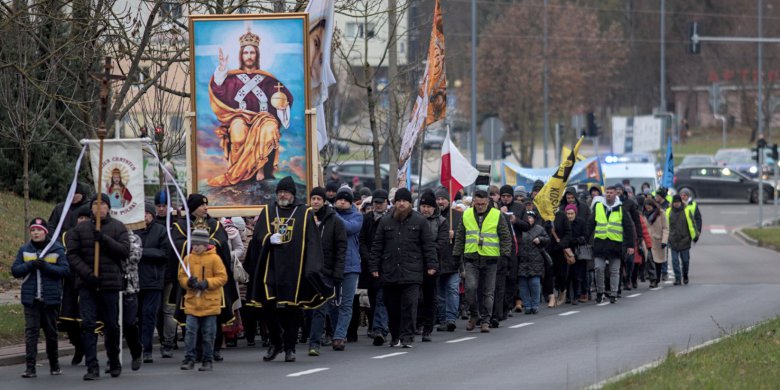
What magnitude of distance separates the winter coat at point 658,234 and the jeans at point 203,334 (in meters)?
13.5

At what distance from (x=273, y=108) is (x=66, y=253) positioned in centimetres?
469

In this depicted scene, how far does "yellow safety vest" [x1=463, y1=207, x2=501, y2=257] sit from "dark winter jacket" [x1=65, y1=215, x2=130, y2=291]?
219 inches

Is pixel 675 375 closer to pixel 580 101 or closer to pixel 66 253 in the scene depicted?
pixel 66 253

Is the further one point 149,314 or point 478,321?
point 478,321

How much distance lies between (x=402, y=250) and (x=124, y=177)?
3282 millimetres

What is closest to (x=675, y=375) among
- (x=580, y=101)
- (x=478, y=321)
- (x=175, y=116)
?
(x=478, y=321)

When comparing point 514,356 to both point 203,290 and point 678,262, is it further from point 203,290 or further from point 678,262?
point 678,262

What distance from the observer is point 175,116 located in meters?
26.0

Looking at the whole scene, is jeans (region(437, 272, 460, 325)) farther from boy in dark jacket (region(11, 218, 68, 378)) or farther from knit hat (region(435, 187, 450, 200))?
boy in dark jacket (region(11, 218, 68, 378))

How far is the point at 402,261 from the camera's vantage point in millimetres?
15711

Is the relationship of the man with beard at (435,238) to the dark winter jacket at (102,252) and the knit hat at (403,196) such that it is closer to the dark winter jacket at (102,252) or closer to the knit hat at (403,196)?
the knit hat at (403,196)

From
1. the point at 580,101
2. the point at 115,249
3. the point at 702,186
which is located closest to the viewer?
the point at 115,249

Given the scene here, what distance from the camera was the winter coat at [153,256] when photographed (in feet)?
47.1

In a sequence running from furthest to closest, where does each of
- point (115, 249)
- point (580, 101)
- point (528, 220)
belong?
point (580, 101) → point (528, 220) → point (115, 249)
